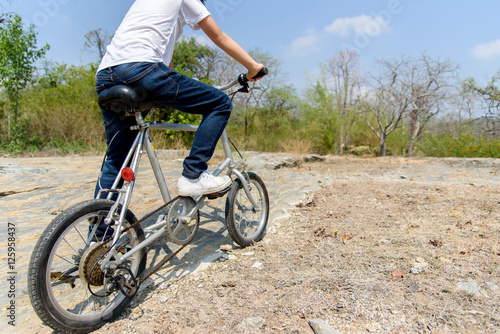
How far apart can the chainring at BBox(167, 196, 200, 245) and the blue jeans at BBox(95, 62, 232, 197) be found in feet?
0.65

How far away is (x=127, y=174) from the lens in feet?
5.40

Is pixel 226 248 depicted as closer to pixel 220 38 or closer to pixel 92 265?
pixel 92 265

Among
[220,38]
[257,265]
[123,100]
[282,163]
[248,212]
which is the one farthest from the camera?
[282,163]

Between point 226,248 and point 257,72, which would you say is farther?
point 226,248

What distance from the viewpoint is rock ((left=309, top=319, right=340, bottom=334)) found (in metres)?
1.33

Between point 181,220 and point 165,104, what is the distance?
2.44 feet

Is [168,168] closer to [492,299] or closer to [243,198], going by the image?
[243,198]

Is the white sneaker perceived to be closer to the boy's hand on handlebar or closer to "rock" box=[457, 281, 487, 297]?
the boy's hand on handlebar

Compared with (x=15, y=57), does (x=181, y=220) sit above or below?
below

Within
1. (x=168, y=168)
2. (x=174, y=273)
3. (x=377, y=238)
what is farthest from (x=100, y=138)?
(x=377, y=238)

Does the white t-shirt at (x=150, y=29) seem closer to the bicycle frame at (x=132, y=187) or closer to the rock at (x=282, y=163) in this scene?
the bicycle frame at (x=132, y=187)

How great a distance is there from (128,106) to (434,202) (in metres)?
3.25

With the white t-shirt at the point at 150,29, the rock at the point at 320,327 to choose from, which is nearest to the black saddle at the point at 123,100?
the white t-shirt at the point at 150,29

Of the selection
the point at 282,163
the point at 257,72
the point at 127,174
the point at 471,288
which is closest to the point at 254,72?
the point at 257,72
